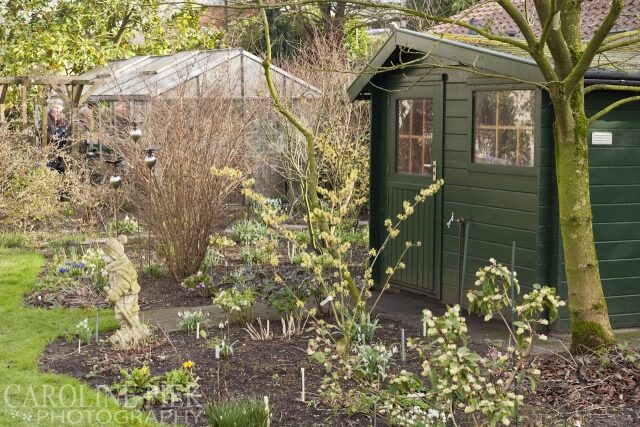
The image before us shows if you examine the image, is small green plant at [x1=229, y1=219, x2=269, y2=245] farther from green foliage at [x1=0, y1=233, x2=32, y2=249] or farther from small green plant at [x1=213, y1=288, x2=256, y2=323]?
small green plant at [x1=213, y1=288, x2=256, y2=323]

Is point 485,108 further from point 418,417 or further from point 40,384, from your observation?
point 40,384

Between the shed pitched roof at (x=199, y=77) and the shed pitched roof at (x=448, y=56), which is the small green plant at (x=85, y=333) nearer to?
the shed pitched roof at (x=448, y=56)

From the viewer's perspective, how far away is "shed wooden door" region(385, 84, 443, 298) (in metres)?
9.78

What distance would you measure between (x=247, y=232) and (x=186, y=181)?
3.19 m

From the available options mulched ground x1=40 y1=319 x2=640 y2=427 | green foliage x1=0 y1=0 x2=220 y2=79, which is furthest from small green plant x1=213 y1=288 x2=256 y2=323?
green foliage x1=0 y1=0 x2=220 y2=79

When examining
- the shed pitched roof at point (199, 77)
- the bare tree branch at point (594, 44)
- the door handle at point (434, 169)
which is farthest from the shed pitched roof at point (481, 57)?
the shed pitched roof at point (199, 77)

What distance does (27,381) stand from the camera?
6762 millimetres

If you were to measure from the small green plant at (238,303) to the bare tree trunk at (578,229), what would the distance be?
9.44 ft

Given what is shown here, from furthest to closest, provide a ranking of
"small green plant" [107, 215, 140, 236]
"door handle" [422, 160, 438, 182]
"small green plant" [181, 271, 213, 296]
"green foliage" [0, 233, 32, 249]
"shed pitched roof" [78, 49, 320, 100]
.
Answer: "shed pitched roof" [78, 49, 320, 100], "small green plant" [107, 215, 140, 236], "green foliage" [0, 233, 32, 249], "small green plant" [181, 271, 213, 296], "door handle" [422, 160, 438, 182]

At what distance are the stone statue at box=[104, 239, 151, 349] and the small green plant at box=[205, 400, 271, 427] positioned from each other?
7.34 ft

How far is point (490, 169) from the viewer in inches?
353

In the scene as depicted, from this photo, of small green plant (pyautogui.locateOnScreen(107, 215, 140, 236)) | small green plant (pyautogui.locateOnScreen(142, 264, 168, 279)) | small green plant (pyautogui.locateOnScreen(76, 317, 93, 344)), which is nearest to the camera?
small green plant (pyautogui.locateOnScreen(76, 317, 93, 344))

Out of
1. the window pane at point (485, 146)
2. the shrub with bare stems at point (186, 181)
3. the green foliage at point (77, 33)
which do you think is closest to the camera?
the window pane at point (485, 146)

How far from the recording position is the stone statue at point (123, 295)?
25.2 feet
